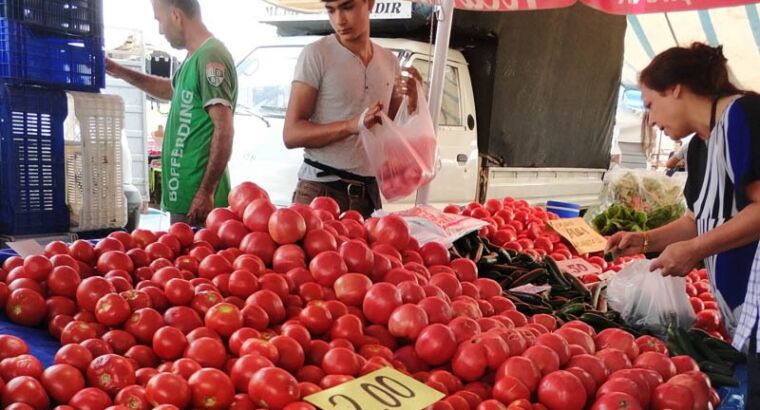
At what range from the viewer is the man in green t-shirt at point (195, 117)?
2.92 metres

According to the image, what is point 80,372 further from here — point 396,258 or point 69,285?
point 396,258

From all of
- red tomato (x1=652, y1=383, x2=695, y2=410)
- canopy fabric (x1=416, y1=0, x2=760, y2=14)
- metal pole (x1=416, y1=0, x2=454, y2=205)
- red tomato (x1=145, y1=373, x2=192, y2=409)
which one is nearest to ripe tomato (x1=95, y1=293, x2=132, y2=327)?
red tomato (x1=145, y1=373, x2=192, y2=409)

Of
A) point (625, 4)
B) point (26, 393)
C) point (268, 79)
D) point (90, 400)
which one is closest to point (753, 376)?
point (90, 400)

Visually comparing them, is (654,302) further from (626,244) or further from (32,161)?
(32,161)

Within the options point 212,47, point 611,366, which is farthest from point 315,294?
point 212,47

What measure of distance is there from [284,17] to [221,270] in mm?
5065

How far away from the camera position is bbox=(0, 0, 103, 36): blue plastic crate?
10.2 feet

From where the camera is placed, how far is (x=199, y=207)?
2922 mm

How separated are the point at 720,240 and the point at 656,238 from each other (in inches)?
25.4

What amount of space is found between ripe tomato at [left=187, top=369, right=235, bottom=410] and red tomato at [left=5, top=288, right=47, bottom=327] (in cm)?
55

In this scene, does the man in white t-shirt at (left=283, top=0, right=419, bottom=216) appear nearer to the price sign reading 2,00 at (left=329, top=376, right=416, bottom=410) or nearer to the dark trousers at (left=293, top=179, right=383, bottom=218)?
the dark trousers at (left=293, top=179, right=383, bottom=218)

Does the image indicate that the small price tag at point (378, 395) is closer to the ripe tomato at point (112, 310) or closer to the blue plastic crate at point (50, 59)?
the ripe tomato at point (112, 310)

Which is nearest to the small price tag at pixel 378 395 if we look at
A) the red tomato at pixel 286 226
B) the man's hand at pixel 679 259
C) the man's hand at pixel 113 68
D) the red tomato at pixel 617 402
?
the red tomato at pixel 617 402

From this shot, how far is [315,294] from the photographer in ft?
5.16
